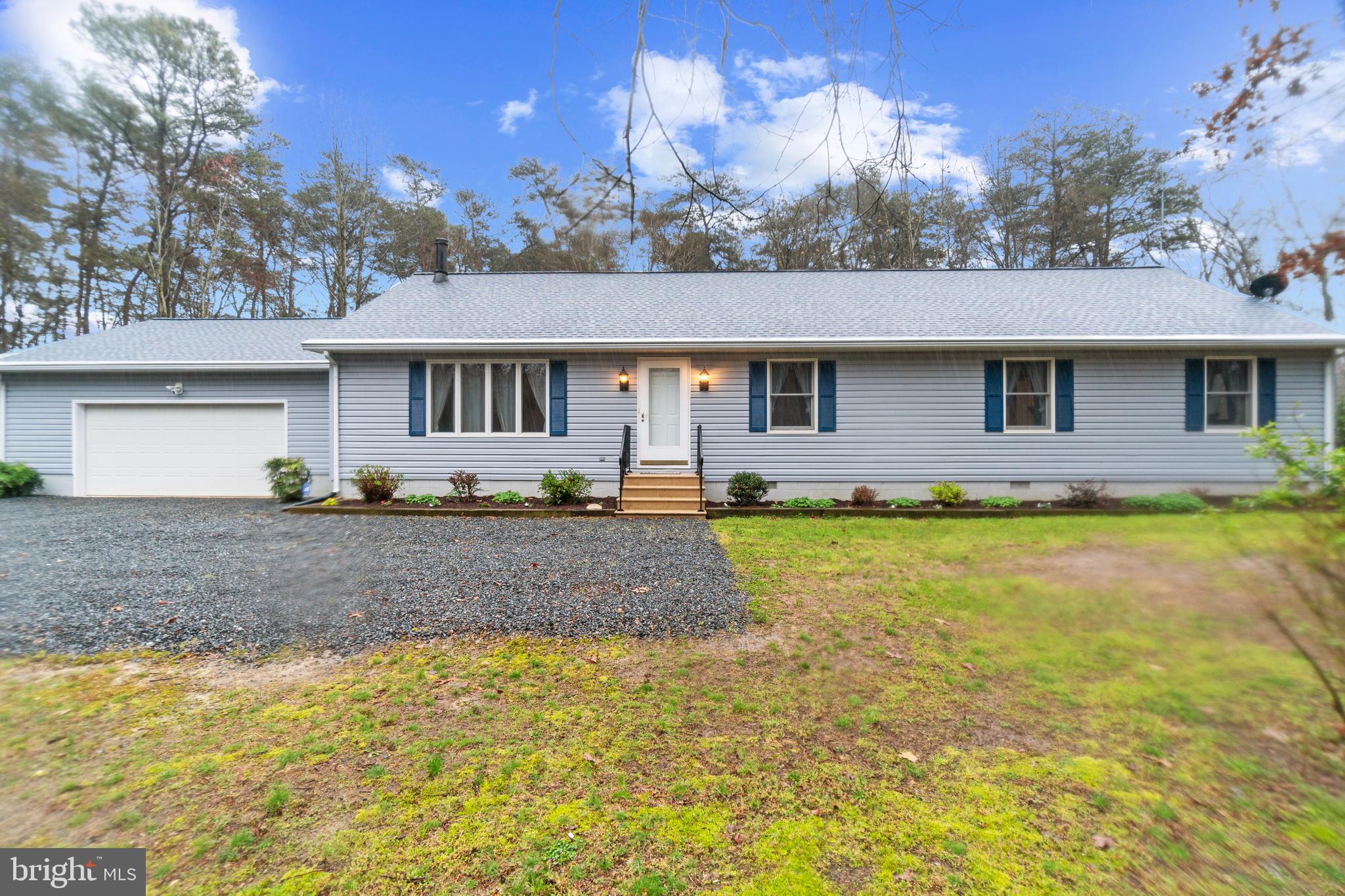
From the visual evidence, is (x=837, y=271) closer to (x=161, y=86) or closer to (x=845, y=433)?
(x=845, y=433)

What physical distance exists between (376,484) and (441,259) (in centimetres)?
593

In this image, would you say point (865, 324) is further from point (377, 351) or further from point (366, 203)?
point (366, 203)

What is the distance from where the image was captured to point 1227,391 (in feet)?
27.0

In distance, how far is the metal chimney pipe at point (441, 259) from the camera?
474 inches

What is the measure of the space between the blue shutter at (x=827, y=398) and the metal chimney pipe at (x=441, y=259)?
9.01 m

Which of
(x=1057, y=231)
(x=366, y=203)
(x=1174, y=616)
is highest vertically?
(x=366, y=203)

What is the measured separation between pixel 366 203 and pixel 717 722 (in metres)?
20.0

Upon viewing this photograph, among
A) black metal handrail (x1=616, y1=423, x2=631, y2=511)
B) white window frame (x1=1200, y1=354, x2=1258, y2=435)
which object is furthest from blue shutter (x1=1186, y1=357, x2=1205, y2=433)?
black metal handrail (x1=616, y1=423, x2=631, y2=511)

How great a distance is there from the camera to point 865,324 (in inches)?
372

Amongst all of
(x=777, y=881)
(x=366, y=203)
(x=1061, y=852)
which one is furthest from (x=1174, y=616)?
(x=366, y=203)

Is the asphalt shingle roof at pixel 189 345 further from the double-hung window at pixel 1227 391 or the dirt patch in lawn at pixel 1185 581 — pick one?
the double-hung window at pixel 1227 391

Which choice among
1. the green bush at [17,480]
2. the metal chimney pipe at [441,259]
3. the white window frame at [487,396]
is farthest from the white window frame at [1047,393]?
the green bush at [17,480]

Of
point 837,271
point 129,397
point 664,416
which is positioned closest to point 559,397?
point 664,416

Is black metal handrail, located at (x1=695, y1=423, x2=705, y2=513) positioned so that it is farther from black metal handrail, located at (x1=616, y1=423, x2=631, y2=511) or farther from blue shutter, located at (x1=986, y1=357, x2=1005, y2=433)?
blue shutter, located at (x1=986, y1=357, x2=1005, y2=433)
